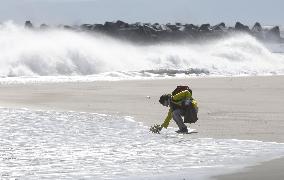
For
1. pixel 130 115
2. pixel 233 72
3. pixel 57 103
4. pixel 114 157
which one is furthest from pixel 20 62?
pixel 114 157

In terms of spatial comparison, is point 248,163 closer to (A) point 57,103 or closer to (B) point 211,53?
(A) point 57,103

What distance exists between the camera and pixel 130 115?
14.0 m

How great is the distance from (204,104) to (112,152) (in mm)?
7563

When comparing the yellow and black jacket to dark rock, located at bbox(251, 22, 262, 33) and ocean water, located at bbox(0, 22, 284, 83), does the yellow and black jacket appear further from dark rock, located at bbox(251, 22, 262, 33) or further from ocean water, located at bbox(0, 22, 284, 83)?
dark rock, located at bbox(251, 22, 262, 33)

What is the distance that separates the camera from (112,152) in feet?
29.4

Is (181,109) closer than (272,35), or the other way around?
(181,109)

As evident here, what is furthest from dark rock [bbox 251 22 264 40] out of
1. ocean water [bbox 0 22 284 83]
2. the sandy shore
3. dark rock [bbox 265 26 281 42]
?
the sandy shore

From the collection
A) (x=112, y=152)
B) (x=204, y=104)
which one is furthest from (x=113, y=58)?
(x=112, y=152)

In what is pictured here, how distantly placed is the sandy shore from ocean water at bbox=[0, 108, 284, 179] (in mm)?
557

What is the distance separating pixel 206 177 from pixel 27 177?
6.09 feet

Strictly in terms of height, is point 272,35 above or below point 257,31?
below

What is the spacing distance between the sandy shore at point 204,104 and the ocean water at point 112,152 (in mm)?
557

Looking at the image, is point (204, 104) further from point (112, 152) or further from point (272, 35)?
point (272, 35)

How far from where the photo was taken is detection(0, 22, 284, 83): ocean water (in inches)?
1273
